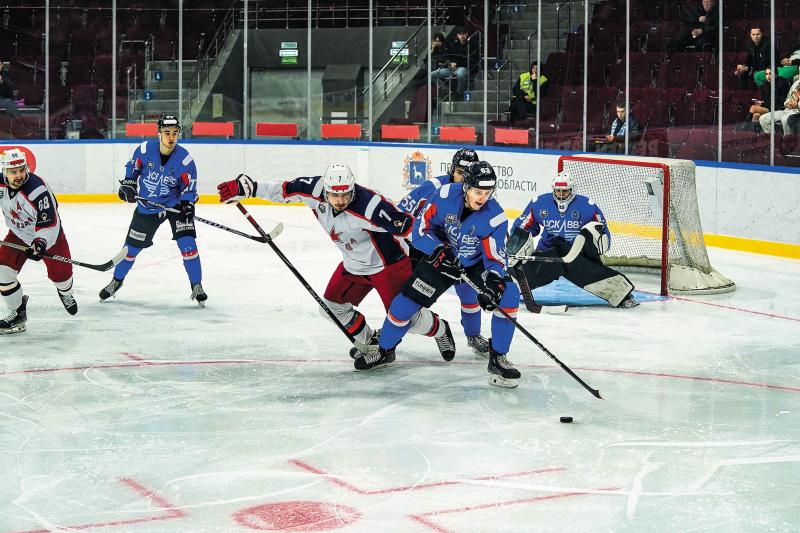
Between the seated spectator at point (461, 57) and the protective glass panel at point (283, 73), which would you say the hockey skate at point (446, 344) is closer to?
the seated spectator at point (461, 57)

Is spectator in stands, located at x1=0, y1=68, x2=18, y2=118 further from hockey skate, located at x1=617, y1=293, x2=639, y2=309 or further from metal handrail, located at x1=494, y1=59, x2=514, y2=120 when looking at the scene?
hockey skate, located at x1=617, y1=293, x2=639, y2=309

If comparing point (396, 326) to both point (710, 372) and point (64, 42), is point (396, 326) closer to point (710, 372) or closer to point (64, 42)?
point (710, 372)

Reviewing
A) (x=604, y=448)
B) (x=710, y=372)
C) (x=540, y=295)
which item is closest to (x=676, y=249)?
(x=540, y=295)

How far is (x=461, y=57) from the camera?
13539 mm

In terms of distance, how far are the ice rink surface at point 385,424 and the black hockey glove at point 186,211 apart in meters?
0.56

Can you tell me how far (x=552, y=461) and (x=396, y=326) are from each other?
144 cm

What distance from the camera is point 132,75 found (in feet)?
46.1

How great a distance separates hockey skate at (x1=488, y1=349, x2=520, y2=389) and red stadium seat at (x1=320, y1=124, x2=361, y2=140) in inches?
336

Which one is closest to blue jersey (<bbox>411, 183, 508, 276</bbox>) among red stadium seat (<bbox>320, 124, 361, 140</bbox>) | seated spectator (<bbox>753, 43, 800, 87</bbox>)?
seated spectator (<bbox>753, 43, 800, 87</bbox>)

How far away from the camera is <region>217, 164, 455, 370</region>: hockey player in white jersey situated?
563cm

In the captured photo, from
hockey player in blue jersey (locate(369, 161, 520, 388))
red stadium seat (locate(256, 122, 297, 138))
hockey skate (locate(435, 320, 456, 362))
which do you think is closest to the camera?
hockey player in blue jersey (locate(369, 161, 520, 388))

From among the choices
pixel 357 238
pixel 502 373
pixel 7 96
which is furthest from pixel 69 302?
pixel 7 96

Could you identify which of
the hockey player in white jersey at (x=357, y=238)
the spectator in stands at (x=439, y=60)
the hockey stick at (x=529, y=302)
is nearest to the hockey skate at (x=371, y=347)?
the hockey player in white jersey at (x=357, y=238)

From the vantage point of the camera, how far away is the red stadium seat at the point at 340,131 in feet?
45.7
